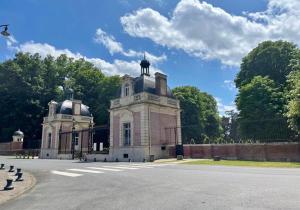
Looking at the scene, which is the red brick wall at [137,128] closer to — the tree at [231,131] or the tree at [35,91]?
the tree at [231,131]

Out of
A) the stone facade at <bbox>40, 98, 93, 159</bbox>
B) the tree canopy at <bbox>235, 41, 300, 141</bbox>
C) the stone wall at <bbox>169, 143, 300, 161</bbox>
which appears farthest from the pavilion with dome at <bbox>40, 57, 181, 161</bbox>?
the stone facade at <bbox>40, 98, 93, 159</bbox>

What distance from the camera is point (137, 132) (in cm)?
2548

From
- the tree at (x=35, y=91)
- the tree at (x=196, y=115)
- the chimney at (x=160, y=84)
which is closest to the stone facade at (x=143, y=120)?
the chimney at (x=160, y=84)

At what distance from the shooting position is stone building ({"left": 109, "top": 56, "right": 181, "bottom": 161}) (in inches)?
983

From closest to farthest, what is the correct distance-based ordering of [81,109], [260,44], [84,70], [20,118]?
[260,44]
[81,109]
[20,118]
[84,70]

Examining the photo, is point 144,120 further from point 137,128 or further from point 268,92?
point 268,92

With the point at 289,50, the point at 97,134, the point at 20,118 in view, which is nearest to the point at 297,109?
the point at 289,50

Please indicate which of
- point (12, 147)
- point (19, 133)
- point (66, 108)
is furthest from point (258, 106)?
point (12, 147)

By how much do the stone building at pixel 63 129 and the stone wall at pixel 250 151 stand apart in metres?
19.8

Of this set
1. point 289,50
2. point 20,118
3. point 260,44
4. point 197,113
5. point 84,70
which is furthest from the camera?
point 84,70

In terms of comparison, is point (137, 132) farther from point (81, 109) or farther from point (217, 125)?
point (217, 125)

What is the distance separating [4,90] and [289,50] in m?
47.1

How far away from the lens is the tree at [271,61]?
35469mm

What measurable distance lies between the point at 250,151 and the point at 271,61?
2122 centimetres
